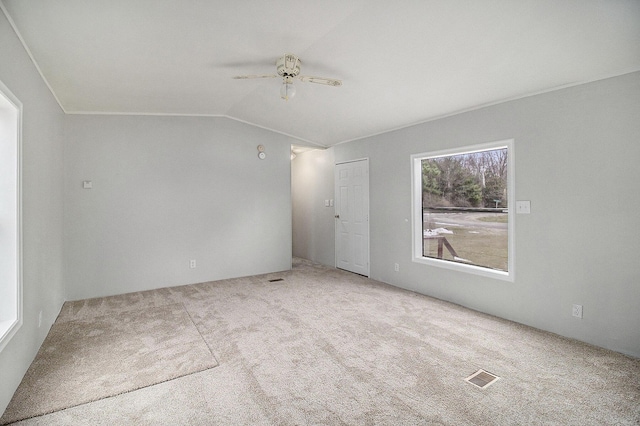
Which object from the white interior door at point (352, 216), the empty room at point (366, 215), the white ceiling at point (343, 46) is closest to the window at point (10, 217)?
the empty room at point (366, 215)

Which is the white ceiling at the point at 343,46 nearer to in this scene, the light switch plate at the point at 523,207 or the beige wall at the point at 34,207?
the beige wall at the point at 34,207

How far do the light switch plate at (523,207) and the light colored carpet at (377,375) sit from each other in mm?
1183

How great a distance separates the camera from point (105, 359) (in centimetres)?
265

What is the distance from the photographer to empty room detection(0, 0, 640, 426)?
2.13 m

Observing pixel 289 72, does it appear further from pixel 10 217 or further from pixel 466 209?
pixel 466 209

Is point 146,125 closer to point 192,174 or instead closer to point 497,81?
point 192,174

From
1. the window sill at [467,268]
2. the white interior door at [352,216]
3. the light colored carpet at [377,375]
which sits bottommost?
the light colored carpet at [377,375]

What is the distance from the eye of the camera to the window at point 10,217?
7.18 feet

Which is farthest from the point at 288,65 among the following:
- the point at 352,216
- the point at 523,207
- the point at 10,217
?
the point at 352,216

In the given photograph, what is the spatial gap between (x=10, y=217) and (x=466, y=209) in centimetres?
443

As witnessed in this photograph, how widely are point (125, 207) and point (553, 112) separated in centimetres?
532

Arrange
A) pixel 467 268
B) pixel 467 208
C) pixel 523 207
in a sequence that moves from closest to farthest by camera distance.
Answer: pixel 523 207 < pixel 467 268 < pixel 467 208

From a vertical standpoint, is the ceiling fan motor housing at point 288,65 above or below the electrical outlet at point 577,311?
above

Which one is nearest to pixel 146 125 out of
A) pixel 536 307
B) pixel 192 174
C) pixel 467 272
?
pixel 192 174
